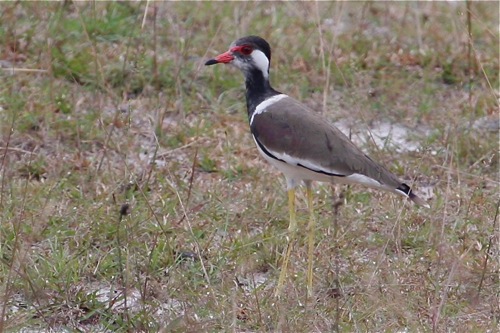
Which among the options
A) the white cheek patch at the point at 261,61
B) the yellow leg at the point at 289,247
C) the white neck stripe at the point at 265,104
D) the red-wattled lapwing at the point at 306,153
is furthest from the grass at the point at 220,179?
the white cheek patch at the point at 261,61

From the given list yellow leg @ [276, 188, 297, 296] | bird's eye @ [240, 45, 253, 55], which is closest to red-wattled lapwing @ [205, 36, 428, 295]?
yellow leg @ [276, 188, 297, 296]

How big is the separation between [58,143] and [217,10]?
81.3 inches

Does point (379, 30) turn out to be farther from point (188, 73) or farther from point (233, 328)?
point (233, 328)

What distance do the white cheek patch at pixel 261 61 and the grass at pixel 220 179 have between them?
0.49m

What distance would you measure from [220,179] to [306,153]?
1286mm

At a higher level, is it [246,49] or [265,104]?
[246,49]

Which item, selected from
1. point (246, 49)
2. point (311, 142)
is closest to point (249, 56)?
point (246, 49)

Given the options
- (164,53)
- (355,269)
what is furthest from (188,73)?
(355,269)

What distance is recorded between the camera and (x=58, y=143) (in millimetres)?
6023

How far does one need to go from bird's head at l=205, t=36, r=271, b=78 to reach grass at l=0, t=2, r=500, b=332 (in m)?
0.45

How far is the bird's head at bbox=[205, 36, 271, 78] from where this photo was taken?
502 cm

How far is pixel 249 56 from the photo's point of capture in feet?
16.6

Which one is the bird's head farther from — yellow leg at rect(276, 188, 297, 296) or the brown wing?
yellow leg at rect(276, 188, 297, 296)

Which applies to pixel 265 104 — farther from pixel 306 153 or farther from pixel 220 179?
pixel 220 179
